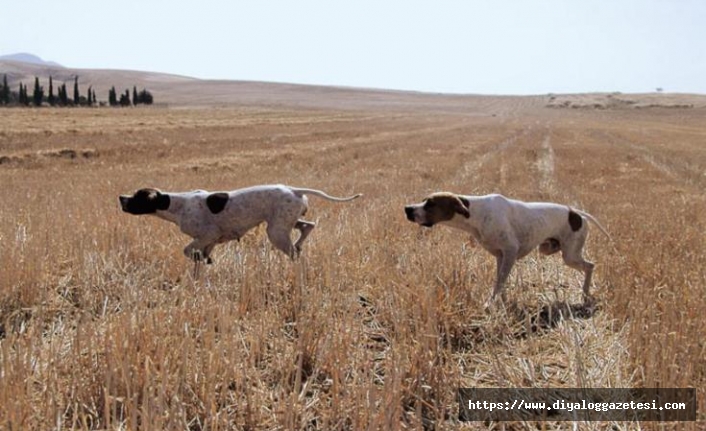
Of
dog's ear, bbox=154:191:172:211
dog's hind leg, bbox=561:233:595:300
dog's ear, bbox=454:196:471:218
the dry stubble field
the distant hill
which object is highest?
the distant hill

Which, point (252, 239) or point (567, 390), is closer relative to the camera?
point (567, 390)

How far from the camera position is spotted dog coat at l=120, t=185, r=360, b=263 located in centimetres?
625

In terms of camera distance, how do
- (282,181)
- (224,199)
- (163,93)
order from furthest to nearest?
(163,93) < (282,181) < (224,199)

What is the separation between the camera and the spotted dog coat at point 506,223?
5488mm

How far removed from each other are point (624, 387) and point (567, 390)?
0.34 m

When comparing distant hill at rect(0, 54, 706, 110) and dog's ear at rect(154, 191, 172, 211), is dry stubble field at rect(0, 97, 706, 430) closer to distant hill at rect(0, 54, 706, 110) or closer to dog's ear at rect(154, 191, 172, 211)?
dog's ear at rect(154, 191, 172, 211)

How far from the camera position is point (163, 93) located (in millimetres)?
142125

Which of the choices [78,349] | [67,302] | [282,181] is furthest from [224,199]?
[282,181]

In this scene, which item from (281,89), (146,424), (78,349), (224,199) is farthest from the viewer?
(281,89)

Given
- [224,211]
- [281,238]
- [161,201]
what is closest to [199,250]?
[224,211]

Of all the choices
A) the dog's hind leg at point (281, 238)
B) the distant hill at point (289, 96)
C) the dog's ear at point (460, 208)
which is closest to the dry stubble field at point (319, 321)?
the dog's hind leg at point (281, 238)

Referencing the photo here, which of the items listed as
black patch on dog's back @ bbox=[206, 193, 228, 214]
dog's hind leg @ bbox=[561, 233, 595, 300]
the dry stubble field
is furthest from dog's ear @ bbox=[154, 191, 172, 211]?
dog's hind leg @ bbox=[561, 233, 595, 300]

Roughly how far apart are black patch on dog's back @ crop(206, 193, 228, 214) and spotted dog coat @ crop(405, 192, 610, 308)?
6.66 ft

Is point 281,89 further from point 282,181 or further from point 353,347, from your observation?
point 353,347
